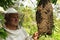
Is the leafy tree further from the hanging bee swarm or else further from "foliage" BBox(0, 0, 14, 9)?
the hanging bee swarm

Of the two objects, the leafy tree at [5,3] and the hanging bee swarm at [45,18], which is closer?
the leafy tree at [5,3]

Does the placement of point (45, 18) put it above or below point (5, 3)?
below

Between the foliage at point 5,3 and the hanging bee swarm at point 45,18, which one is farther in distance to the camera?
the hanging bee swarm at point 45,18

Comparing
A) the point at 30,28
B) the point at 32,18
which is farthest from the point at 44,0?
the point at 32,18

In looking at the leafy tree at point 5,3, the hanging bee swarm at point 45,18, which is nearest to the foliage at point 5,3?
the leafy tree at point 5,3

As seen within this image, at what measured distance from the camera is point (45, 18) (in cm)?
599

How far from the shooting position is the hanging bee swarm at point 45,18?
19.4 ft

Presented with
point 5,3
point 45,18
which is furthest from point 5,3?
point 45,18

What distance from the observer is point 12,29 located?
14.2 ft

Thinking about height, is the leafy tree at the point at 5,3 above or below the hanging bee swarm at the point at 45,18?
above

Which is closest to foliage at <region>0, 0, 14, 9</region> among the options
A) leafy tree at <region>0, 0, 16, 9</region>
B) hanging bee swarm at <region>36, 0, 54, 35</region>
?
leafy tree at <region>0, 0, 16, 9</region>

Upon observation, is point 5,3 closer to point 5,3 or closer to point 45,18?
point 5,3

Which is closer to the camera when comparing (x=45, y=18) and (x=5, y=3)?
(x=5, y=3)

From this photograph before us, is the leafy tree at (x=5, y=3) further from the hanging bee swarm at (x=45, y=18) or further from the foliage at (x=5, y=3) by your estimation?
the hanging bee swarm at (x=45, y=18)
